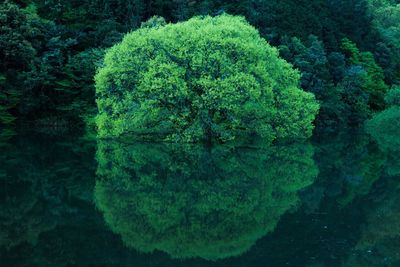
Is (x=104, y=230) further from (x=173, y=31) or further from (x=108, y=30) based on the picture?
(x=108, y=30)

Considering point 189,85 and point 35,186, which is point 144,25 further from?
point 35,186

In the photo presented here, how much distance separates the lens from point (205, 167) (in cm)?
2730

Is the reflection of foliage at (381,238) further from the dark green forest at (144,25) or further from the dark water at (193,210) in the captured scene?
the dark green forest at (144,25)

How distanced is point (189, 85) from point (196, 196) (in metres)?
17.3

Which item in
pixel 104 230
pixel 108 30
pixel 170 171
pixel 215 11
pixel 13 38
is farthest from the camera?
pixel 215 11

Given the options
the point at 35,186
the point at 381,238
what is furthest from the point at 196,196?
the point at 381,238

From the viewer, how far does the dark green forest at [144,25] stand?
47.8m

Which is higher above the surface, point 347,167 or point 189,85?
point 189,85

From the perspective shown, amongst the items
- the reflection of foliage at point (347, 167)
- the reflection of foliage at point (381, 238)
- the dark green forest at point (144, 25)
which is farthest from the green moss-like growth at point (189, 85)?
the reflection of foliage at point (381, 238)

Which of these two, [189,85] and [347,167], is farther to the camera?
[189,85]

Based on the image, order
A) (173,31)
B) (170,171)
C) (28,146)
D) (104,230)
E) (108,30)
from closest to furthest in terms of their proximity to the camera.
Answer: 1. (104,230)
2. (170,171)
3. (28,146)
4. (173,31)
5. (108,30)

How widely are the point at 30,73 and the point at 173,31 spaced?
1424 centimetres

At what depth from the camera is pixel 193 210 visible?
60.7 ft

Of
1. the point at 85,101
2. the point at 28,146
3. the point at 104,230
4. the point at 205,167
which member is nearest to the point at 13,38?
the point at 85,101
